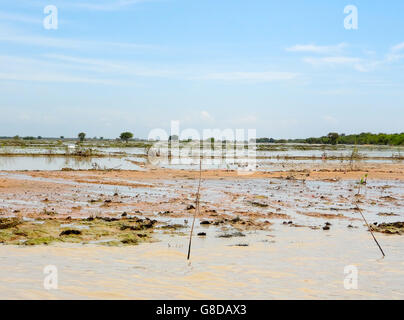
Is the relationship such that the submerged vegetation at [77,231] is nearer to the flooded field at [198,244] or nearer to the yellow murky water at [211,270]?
the flooded field at [198,244]

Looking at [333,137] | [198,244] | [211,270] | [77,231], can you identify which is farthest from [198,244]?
[333,137]

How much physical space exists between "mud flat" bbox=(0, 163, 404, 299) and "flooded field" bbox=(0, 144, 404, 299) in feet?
0.09

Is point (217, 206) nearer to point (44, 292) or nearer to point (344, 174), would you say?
point (44, 292)

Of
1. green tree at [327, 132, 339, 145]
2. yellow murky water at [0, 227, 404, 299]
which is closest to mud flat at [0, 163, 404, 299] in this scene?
yellow murky water at [0, 227, 404, 299]

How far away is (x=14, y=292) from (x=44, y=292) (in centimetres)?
38

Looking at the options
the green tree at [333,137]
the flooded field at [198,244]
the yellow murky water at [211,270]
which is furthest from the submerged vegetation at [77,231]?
the green tree at [333,137]

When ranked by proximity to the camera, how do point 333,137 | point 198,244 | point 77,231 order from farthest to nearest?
point 333,137 < point 77,231 < point 198,244

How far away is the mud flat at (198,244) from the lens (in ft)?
20.2

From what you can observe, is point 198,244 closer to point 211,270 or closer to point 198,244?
point 198,244

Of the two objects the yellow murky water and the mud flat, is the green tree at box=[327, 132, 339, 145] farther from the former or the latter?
the yellow murky water

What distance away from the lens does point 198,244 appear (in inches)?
356

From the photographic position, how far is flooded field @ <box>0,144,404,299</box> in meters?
6.12

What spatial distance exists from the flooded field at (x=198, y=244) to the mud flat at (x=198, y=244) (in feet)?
0.09
